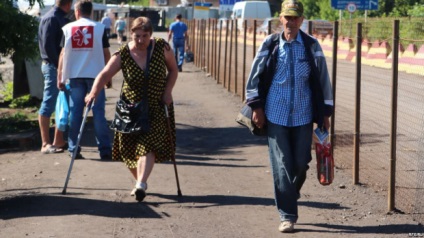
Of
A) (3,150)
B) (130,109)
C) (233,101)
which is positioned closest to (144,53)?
(130,109)

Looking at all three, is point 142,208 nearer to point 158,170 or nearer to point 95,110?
point 158,170

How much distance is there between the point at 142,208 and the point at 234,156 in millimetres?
3692

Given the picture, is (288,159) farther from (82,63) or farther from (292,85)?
(82,63)

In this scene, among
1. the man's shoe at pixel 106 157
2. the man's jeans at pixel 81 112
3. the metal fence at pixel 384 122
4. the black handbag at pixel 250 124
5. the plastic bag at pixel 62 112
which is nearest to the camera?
the black handbag at pixel 250 124

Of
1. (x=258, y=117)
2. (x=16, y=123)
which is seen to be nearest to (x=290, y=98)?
(x=258, y=117)

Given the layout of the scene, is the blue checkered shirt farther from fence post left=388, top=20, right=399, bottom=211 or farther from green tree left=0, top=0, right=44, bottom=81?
green tree left=0, top=0, right=44, bottom=81

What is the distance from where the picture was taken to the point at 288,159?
796 cm

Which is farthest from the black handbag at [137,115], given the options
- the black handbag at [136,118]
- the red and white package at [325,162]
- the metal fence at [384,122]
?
the metal fence at [384,122]

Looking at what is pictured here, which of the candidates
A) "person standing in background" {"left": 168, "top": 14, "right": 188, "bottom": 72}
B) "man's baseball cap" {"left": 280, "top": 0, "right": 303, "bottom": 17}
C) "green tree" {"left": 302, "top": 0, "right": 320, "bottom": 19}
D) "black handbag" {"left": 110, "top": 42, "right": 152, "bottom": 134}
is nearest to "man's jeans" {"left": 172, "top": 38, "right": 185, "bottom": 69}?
"person standing in background" {"left": 168, "top": 14, "right": 188, "bottom": 72}

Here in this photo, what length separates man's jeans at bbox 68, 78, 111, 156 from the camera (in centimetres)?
1174

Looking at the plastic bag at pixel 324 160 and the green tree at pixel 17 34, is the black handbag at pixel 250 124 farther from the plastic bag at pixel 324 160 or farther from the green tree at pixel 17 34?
the green tree at pixel 17 34

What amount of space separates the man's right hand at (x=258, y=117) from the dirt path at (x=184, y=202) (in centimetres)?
87

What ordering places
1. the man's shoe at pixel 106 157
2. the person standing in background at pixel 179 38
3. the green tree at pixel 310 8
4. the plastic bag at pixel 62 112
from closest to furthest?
1. the man's shoe at pixel 106 157
2. the plastic bag at pixel 62 112
3. the person standing in background at pixel 179 38
4. the green tree at pixel 310 8

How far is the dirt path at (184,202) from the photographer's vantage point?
810cm
